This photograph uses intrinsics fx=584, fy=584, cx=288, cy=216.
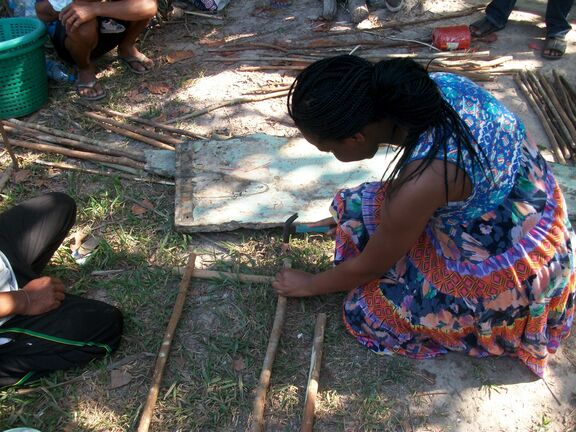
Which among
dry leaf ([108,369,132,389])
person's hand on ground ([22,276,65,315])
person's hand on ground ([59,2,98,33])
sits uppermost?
person's hand on ground ([59,2,98,33])

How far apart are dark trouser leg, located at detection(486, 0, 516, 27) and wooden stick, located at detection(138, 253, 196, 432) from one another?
3368mm

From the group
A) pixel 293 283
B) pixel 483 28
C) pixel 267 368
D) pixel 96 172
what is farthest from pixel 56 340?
pixel 483 28

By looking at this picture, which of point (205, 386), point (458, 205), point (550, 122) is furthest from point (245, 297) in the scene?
point (550, 122)

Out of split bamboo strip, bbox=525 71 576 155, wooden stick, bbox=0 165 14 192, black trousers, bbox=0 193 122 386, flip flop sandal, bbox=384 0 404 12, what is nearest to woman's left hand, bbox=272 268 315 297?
black trousers, bbox=0 193 122 386

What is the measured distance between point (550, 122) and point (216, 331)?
265 centimetres

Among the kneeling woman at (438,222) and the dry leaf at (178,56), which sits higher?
the kneeling woman at (438,222)

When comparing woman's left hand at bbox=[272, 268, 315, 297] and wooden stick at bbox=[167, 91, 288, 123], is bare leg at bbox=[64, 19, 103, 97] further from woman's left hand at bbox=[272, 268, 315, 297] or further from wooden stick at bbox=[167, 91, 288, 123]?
woman's left hand at bbox=[272, 268, 315, 297]

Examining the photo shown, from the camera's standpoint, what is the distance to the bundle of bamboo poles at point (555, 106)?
3.66m

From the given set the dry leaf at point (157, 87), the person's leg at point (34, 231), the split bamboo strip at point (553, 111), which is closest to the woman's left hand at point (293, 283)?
the person's leg at point (34, 231)

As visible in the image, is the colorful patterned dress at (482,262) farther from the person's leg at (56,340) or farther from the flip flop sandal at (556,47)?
the flip flop sandal at (556,47)

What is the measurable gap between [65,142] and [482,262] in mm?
2745

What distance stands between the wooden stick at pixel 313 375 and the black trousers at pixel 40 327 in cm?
86

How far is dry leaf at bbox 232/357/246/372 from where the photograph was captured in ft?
8.27

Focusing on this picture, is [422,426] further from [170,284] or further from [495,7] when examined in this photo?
[495,7]
